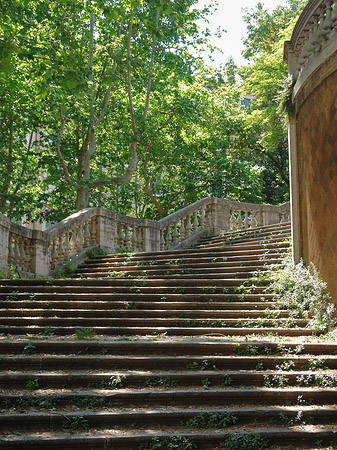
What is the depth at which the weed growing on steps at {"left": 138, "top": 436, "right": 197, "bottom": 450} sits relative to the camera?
18.0 ft

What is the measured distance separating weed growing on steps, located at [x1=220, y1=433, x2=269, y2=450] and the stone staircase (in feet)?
0.04

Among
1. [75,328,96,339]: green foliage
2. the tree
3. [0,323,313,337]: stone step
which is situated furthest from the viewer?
the tree

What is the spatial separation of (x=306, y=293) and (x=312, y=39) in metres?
4.66

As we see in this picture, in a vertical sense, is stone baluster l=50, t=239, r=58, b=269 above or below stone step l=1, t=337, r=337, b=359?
above

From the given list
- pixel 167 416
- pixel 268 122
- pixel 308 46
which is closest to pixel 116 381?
pixel 167 416

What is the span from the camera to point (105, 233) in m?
16.1

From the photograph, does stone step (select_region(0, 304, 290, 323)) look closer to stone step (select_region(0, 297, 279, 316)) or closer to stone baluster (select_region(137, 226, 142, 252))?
stone step (select_region(0, 297, 279, 316))

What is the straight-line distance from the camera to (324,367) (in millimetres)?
7453

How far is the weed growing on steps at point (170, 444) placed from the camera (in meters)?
5.47

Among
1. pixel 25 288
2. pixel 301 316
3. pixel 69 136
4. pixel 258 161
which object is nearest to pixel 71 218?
pixel 25 288

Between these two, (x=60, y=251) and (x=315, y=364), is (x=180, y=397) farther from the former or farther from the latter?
(x=60, y=251)

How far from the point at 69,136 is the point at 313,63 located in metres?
14.6

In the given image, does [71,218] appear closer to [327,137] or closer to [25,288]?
[25,288]

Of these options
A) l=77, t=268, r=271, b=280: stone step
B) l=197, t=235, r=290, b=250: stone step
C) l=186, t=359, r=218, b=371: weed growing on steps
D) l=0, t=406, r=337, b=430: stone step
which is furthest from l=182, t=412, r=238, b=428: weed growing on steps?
l=197, t=235, r=290, b=250: stone step
